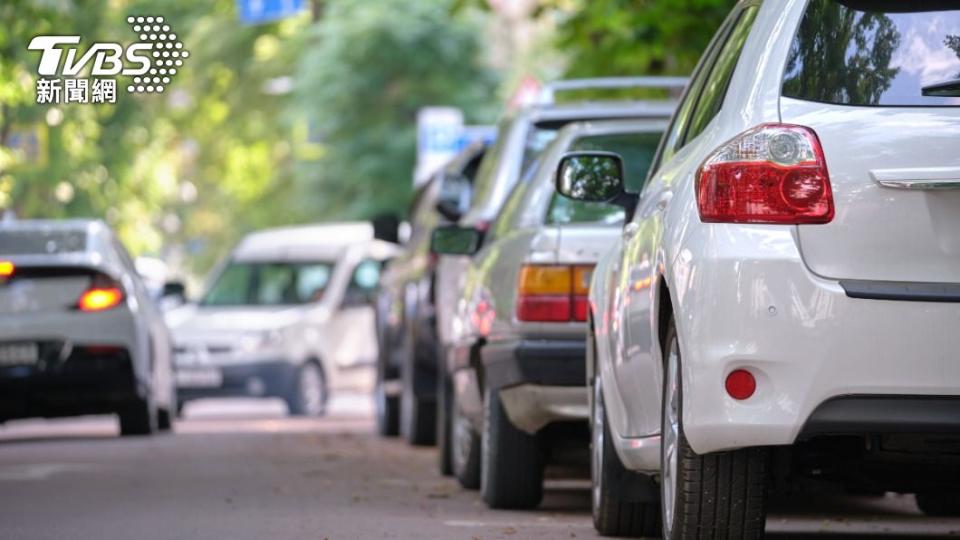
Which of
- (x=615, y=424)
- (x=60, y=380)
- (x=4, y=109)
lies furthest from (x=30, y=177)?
(x=615, y=424)

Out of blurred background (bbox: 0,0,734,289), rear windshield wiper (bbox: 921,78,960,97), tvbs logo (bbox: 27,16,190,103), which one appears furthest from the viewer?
blurred background (bbox: 0,0,734,289)

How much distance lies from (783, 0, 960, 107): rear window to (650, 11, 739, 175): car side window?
101 centimetres

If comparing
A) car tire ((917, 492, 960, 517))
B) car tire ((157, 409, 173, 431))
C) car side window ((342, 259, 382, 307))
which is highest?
car tire ((917, 492, 960, 517))

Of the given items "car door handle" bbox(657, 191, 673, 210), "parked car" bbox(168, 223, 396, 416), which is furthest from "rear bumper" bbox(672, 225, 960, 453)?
"parked car" bbox(168, 223, 396, 416)

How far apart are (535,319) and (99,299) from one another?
784 cm

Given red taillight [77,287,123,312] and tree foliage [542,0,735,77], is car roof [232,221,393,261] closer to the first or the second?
tree foliage [542,0,735,77]

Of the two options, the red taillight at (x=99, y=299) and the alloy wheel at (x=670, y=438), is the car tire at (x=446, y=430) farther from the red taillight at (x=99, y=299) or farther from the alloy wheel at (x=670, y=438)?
the alloy wheel at (x=670, y=438)

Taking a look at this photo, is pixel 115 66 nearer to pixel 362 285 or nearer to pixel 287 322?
pixel 287 322

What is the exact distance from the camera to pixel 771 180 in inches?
254

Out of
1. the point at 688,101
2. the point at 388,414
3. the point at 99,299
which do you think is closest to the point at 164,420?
the point at 388,414

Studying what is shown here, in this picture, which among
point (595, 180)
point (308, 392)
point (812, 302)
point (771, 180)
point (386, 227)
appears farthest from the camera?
point (308, 392)

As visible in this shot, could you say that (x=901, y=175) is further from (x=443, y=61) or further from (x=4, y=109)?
(x=443, y=61)

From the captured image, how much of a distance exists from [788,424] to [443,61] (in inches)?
1365

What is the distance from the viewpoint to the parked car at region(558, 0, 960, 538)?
632cm
